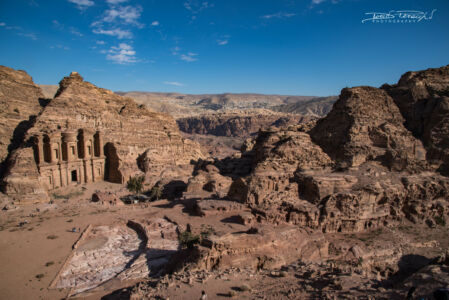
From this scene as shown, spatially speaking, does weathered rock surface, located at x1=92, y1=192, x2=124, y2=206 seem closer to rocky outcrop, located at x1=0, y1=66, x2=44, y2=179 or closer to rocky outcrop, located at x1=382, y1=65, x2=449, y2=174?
rocky outcrop, located at x1=0, y1=66, x2=44, y2=179

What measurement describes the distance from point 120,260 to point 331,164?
2036 cm

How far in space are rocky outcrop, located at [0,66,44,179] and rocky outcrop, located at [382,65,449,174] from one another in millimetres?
44495

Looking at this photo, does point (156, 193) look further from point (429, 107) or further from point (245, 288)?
point (429, 107)

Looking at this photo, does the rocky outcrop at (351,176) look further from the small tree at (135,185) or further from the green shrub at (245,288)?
the small tree at (135,185)

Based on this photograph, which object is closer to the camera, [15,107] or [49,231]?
[49,231]

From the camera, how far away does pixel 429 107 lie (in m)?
30.2

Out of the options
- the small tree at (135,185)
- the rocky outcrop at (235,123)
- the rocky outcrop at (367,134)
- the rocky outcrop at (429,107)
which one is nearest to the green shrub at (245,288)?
the rocky outcrop at (367,134)

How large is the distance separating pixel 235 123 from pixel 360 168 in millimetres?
85804

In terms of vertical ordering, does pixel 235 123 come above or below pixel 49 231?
above

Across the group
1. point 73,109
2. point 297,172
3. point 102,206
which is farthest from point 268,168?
point 73,109

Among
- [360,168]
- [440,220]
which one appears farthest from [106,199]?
[440,220]

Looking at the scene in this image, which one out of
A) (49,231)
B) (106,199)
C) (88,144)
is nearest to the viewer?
(49,231)

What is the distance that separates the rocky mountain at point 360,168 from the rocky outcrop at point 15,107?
70.2 feet

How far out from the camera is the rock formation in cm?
2818
